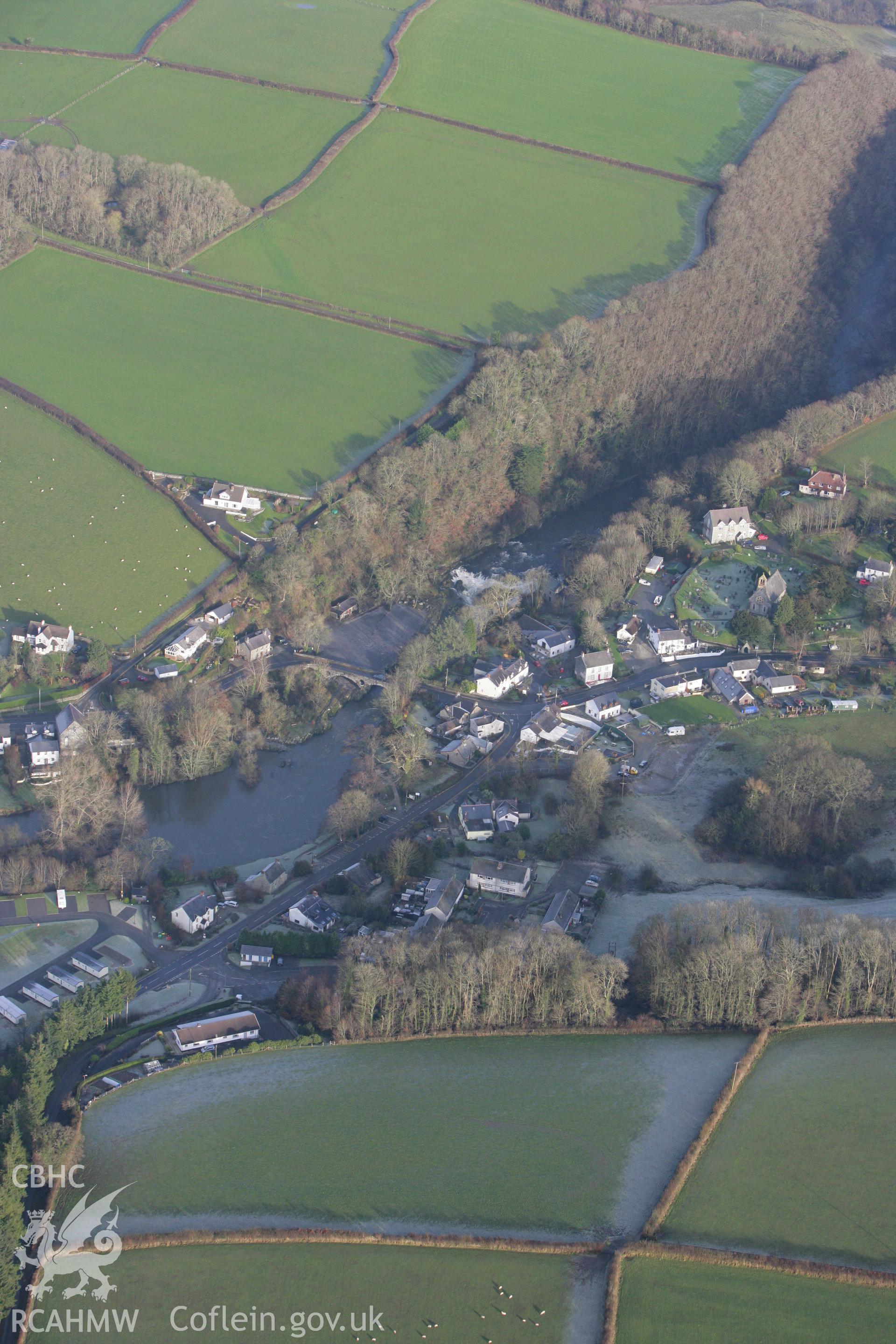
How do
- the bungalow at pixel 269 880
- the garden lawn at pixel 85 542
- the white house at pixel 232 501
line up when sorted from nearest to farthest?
the bungalow at pixel 269 880
the garden lawn at pixel 85 542
the white house at pixel 232 501

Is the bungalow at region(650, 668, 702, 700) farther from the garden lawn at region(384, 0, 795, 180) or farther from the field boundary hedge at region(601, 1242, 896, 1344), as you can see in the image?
the garden lawn at region(384, 0, 795, 180)

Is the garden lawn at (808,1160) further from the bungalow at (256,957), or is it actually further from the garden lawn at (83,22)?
the garden lawn at (83,22)

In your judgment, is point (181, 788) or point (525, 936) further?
point (181, 788)

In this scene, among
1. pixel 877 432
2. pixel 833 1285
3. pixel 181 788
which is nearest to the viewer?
pixel 833 1285

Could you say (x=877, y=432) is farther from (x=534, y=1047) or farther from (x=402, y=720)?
(x=534, y=1047)

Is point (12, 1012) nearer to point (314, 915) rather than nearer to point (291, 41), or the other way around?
point (314, 915)

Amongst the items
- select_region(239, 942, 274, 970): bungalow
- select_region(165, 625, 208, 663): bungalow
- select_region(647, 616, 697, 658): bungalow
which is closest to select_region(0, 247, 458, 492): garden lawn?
select_region(165, 625, 208, 663): bungalow

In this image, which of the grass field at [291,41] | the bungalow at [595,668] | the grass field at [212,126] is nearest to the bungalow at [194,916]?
the bungalow at [595,668]

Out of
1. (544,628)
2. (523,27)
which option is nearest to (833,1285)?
(544,628)
